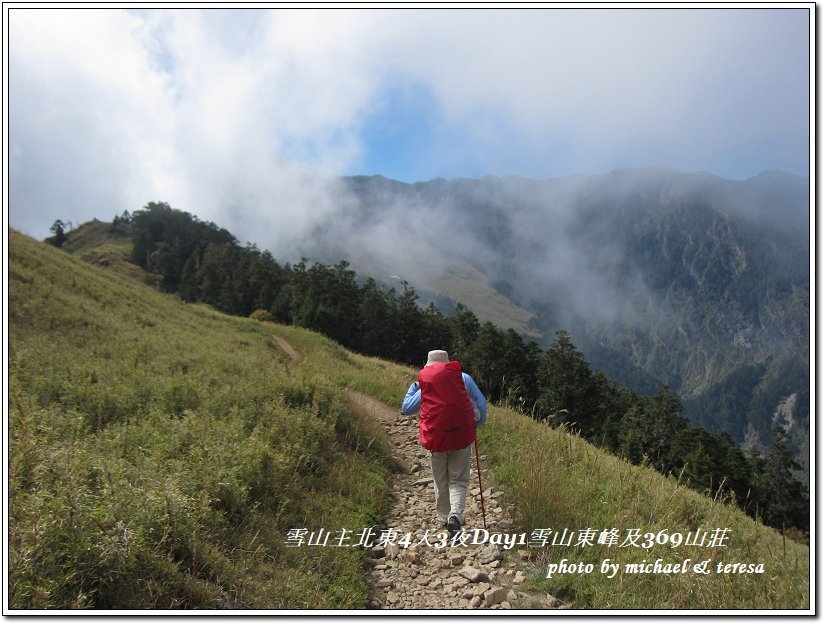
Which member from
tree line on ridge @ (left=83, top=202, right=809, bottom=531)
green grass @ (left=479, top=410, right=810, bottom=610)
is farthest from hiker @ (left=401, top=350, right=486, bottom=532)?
tree line on ridge @ (left=83, top=202, right=809, bottom=531)

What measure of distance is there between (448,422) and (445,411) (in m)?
0.14

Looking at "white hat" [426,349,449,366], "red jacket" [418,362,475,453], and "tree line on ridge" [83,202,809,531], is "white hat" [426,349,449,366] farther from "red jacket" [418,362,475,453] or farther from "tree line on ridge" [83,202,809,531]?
"tree line on ridge" [83,202,809,531]

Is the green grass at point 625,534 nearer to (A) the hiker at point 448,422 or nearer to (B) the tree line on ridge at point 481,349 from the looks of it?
(A) the hiker at point 448,422

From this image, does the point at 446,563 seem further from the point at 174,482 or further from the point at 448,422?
the point at 174,482

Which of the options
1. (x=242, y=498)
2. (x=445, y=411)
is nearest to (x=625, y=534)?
(x=445, y=411)

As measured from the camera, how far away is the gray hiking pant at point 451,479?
5.86 m

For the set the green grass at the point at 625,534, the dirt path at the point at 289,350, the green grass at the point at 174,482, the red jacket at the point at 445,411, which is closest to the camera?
the green grass at the point at 174,482

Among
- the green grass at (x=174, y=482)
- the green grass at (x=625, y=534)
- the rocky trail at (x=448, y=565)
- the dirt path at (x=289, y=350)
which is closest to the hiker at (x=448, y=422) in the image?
the rocky trail at (x=448, y=565)

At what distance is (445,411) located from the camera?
5531mm

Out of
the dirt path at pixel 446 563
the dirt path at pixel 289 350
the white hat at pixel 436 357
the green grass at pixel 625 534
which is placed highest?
the white hat at pixel 436 357

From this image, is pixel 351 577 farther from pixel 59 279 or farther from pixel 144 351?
pixel 59 279

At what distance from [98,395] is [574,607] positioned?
8.68 metres

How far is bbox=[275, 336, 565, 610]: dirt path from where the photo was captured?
4535mm
